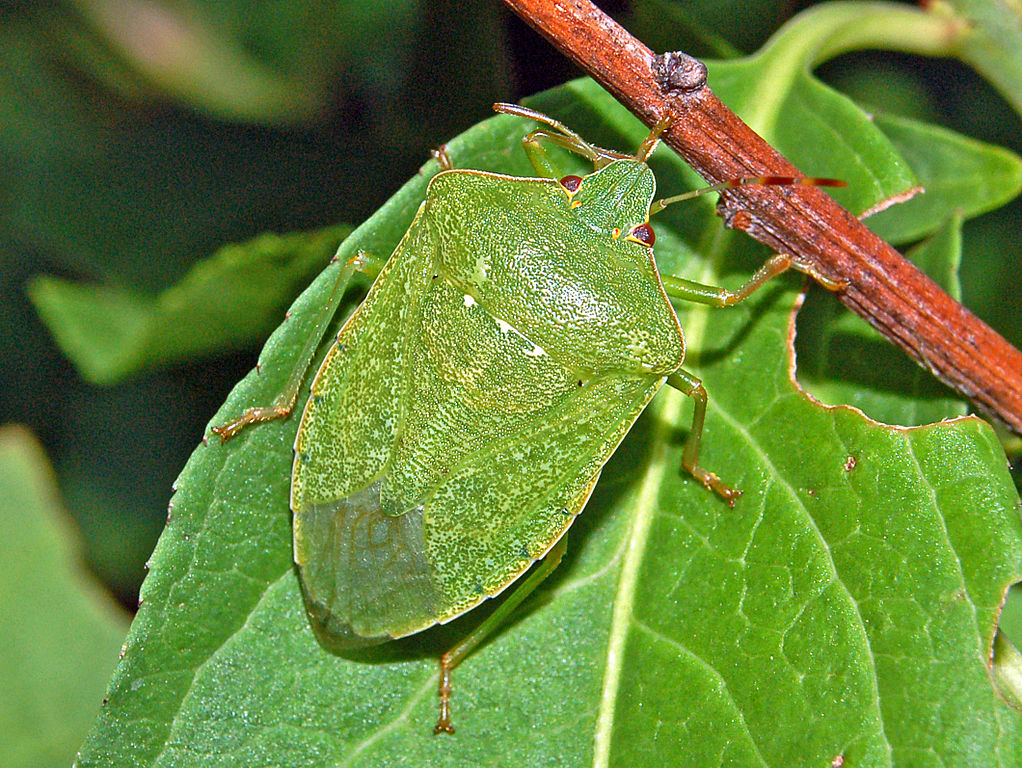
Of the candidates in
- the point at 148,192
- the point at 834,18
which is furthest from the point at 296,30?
the point at 834,18

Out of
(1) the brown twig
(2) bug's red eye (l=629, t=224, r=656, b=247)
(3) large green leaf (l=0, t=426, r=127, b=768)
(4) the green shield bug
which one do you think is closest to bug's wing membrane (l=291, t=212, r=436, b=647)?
(4) the green shield bug

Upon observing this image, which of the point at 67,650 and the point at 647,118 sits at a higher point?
the point at 647,118

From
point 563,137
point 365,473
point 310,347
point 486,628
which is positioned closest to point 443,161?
point 563,137

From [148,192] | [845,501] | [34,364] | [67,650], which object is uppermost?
[845,501]

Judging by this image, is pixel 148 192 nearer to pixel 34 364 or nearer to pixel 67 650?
pixel 34 364

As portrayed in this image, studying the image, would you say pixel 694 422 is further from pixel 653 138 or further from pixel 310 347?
pixel 310 347

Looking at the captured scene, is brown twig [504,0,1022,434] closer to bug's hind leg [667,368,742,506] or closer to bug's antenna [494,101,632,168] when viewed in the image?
bug's antenna [494,101,632,168]

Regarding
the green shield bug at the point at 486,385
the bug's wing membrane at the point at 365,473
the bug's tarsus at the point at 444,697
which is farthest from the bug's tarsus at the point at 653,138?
the bug's tarsus at the point at 444,697
